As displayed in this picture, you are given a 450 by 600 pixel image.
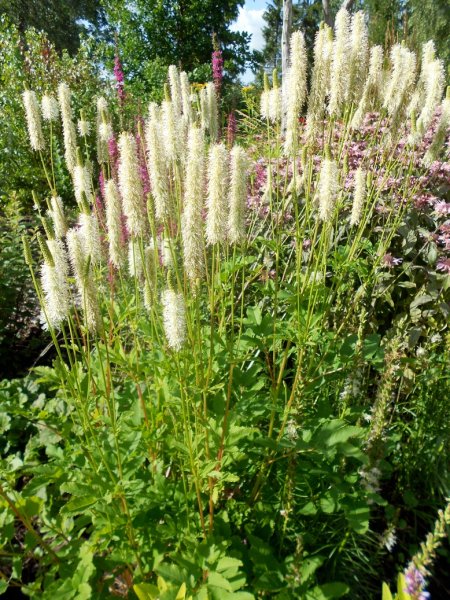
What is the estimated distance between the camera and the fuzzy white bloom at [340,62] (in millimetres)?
1975

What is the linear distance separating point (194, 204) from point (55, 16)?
103 feet

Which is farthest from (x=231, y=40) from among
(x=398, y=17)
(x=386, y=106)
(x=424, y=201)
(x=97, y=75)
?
(x=386, y=106)

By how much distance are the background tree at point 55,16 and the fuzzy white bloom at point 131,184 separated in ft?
91.7

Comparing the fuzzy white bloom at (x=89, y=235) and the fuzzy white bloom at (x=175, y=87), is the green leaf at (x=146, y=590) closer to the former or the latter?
the fuzzy white bloom at (x=89, y=235)

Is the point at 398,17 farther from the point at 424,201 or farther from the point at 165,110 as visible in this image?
the point at 165,110

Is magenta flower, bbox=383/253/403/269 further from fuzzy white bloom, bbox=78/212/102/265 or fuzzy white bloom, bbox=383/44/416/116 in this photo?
fuzzy white bloom, bbox=78/212/102/265

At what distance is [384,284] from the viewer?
3.86m

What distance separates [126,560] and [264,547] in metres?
0.56

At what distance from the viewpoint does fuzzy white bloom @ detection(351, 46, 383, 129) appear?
2.31 m

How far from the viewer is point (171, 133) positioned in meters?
1.93

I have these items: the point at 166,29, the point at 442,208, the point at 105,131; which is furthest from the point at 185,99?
the point at 166,29

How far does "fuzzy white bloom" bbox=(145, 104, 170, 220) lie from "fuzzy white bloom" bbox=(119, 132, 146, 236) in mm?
90

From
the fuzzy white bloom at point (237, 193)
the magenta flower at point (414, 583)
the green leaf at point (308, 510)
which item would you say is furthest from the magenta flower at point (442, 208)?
the magenta flower at point (414, 583)

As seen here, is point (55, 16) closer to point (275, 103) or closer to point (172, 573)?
point (275, 103)
